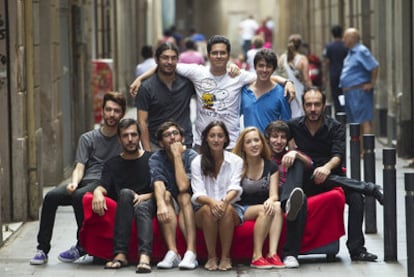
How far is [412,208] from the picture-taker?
10.8m

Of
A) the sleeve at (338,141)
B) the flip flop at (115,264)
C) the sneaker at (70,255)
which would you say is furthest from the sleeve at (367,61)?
the flip flop at (115,264)

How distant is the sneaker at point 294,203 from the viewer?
11.7 metres

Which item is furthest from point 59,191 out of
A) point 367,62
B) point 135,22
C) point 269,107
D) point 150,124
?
point 135,22

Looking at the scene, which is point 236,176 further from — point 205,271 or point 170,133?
point 205,271

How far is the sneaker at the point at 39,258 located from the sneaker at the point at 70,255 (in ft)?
0.49

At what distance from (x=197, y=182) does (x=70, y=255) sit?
1.37 metres

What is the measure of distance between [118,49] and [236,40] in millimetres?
34359

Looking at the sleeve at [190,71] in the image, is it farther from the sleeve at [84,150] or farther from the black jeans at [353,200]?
the black jeans at [353,200]

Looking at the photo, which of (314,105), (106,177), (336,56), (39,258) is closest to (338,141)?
(314,105)

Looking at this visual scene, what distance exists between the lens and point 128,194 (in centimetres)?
1203

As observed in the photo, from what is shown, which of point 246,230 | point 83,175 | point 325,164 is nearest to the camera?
point 246,230

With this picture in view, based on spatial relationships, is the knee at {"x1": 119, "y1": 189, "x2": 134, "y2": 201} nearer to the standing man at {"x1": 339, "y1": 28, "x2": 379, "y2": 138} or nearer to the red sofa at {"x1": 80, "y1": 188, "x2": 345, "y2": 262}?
the red sofa at {"x1": 80, "y1": 188, "x2": 345, "y2": 262}

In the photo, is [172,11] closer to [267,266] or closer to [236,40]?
[236,40]

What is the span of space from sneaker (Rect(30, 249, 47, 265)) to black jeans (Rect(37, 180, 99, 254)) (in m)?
0.04
